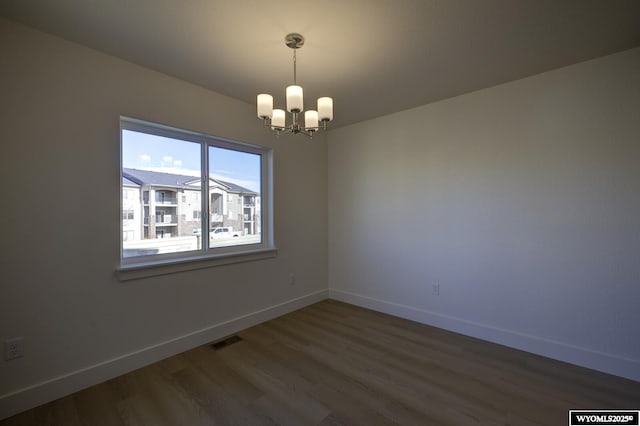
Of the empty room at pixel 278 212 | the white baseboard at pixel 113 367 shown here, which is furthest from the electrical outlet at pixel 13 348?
the white baseboard at pixel 113 367

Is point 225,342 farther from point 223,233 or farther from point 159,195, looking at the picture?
point 159,195

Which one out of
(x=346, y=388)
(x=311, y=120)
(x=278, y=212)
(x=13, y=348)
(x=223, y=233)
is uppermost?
(x=311, y=120)

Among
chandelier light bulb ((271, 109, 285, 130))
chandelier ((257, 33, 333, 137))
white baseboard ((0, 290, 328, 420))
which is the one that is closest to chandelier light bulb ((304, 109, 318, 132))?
chandelier ((257, 33, 333, 137))

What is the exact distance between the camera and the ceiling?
169 cm

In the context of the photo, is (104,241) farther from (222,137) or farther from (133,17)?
(133,17)

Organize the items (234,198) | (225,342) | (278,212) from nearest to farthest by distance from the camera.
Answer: (225,342), (234,198), (278,212)

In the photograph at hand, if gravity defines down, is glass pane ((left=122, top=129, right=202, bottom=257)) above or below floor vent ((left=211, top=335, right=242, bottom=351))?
above

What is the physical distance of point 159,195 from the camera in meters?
2.57

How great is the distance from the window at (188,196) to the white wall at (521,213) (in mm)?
1509

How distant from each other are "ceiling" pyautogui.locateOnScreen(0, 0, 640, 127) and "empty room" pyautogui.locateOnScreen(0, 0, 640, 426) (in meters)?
0.02

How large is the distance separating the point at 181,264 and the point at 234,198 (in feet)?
3.08

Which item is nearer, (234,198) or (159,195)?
(159,195)

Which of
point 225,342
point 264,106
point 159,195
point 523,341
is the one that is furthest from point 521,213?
point 159,195

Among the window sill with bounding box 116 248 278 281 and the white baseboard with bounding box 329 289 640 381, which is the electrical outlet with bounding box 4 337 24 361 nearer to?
the window sill with bounding box 116 248 278 281
